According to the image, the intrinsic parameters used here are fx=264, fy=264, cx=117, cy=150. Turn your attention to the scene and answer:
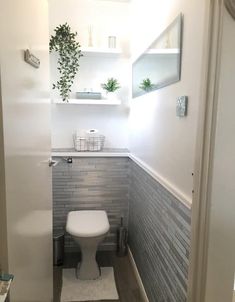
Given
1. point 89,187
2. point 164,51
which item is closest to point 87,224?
point 89,187

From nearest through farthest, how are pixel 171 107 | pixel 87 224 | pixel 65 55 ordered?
pixel 171 107 → pixel 87 224 → pixel 65 55

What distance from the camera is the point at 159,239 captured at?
1608mm

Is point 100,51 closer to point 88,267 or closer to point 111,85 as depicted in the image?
point 111,85

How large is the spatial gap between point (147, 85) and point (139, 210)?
3.30 feet

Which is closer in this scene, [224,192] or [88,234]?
[224,192]

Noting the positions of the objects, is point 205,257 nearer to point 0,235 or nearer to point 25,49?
point 0,235

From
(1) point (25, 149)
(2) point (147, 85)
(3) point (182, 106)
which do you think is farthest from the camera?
(2) point (147, 85)

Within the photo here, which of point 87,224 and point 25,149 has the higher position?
point 25,149

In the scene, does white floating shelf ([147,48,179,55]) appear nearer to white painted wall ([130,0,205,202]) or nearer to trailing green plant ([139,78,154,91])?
white painted wall ([130,0,205,202])

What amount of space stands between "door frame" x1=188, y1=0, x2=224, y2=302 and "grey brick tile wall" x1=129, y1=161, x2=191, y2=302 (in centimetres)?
9

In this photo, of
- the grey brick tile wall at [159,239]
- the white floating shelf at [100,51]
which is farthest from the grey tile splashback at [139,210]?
the white floating shelf at [100,51]

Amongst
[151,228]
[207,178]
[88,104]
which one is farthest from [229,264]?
[88,104]

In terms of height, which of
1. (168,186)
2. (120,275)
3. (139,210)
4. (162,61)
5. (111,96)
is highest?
(162,61)

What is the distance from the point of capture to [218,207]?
1.08 metres
